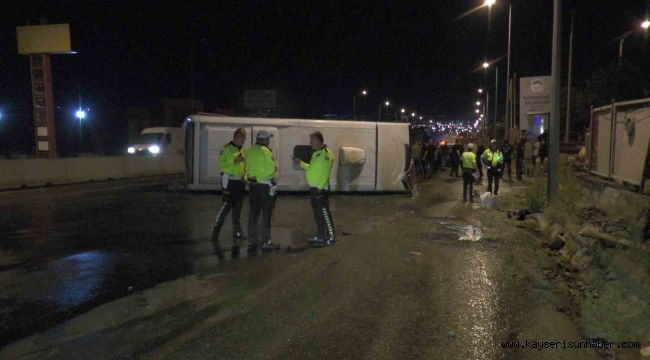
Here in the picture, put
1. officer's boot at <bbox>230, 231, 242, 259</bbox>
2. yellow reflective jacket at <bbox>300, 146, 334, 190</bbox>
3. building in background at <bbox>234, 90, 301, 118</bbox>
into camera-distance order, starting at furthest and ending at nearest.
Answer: building in background at <bbox>234, 90, 301, 118</bbox> → yellow reflective jacket at <bbox>300, 146, 334, 190</bbox> → officer's boot at <bbox>230, 231, 242, 259</bbox>

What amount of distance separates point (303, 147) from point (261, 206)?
773 centimetres

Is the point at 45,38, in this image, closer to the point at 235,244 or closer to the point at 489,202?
the point at 489,202

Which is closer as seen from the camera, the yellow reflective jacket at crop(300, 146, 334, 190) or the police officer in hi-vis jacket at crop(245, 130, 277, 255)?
the police officer in hi-vis jacket at crop(245, 130, 277, 255)

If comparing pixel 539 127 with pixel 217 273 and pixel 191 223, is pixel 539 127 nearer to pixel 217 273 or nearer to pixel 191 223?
pixel 191 223

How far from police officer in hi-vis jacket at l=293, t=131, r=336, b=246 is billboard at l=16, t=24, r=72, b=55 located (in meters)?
20.3

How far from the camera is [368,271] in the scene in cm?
794

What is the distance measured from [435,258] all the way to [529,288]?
1.84 meters

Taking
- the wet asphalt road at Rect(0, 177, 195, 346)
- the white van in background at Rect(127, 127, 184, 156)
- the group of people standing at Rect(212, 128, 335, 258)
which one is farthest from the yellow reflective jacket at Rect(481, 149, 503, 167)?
the white van in background at Rect(127, 127, 184, 156)

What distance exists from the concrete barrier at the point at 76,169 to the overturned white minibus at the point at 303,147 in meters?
6.96

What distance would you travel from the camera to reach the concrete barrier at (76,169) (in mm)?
20494

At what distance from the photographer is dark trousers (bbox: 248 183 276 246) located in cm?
924

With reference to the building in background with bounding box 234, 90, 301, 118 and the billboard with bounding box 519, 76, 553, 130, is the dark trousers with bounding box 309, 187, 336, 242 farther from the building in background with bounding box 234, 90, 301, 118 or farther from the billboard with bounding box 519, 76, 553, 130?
the building in background with bounding box 234, 90, 301, 118

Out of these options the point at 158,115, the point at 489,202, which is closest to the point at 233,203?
the point at 489,202

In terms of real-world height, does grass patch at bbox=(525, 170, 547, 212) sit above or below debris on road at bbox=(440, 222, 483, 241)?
above
